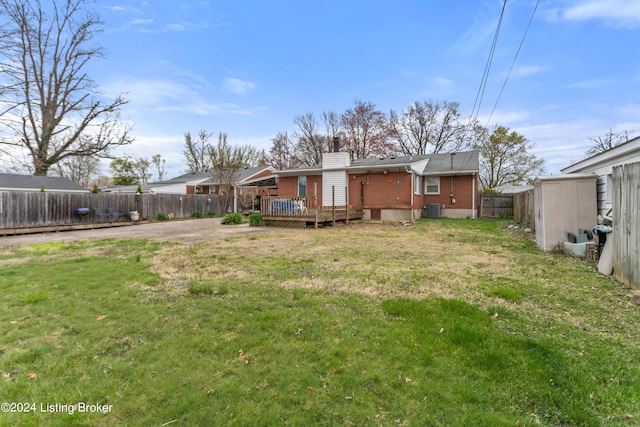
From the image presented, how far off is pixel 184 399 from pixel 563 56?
14531 mm

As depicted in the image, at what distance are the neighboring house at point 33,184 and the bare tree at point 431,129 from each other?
30733 millimetres

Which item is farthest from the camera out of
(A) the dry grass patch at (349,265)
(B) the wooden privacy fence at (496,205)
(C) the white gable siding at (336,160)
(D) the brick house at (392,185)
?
(B) the wooden privacy fence at (496,205)

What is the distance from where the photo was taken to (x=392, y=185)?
636 inches

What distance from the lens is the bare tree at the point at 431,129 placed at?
30.8 metres

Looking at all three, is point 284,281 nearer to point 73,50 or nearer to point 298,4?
point 298,4

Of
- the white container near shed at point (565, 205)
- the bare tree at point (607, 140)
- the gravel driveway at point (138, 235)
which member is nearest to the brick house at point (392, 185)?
the gravel driveway at point (138, 235)

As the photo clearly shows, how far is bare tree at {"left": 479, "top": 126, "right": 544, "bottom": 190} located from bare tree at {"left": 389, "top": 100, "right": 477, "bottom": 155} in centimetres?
194

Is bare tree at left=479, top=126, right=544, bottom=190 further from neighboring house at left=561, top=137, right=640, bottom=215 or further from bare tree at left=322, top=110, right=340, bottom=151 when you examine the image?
neighboring house at left=561, top=137, right=640, bottom=215

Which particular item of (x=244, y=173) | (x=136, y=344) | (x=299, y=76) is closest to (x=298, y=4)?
(x=299, y=76)

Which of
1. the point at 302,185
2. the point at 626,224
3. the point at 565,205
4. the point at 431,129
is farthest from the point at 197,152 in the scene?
the point at 626,224

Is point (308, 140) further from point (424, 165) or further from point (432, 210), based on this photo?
point (432, 210)

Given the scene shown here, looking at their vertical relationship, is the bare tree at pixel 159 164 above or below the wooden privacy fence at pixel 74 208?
above

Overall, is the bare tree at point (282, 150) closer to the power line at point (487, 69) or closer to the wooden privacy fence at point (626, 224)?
the power line at point (487, 69)

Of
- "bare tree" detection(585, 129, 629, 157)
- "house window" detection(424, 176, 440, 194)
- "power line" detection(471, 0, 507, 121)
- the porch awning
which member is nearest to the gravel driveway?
the porch awning
